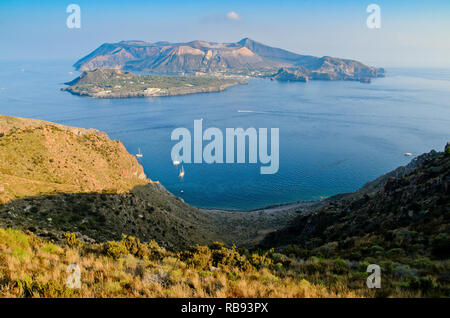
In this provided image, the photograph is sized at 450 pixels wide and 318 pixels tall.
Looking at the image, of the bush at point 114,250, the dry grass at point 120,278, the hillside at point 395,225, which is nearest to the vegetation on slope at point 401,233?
the hillside at point 395,225

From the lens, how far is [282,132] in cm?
11456

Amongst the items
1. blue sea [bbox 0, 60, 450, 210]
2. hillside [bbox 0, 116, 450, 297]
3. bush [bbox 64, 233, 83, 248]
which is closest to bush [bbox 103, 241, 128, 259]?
hillside [bbox 0, 116, 450, 297]

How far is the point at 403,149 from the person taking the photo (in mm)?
89375

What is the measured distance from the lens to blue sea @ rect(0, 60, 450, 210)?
69.2 metres

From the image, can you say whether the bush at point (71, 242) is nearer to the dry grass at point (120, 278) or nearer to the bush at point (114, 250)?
the dry grass at point (120, 278)

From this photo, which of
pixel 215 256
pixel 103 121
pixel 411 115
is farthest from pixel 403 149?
pixel 103 121

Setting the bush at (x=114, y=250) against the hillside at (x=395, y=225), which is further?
the hillside at (x=395, y=225)

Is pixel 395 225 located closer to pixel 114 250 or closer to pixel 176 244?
pixel 114 250

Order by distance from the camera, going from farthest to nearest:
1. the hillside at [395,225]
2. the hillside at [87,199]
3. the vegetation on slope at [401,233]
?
the hillside at [87,199]
the hillside at [395,225]
the vegetation on slope at [401,233]

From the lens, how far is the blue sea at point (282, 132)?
69250 millimetres

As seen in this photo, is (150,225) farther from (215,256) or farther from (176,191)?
(176,191)

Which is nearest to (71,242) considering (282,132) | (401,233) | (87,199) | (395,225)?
(87,199)

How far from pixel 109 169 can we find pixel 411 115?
5767 inches
